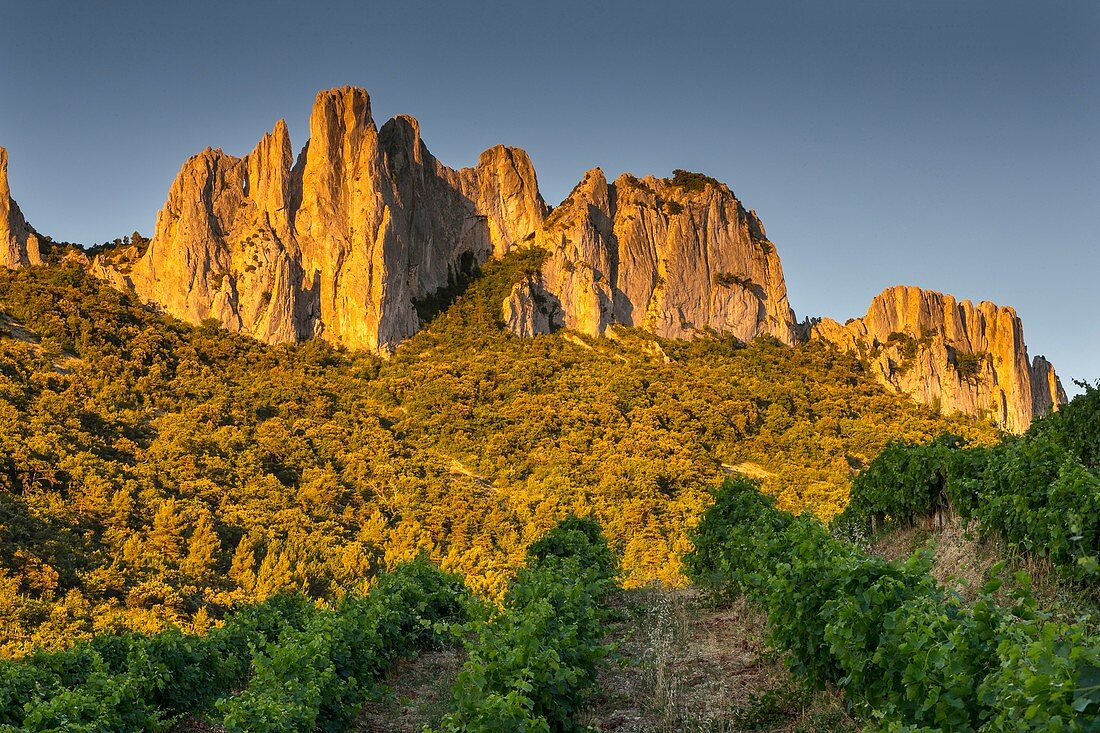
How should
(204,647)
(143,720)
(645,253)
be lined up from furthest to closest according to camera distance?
(645,253) < (204,647) < (143,720)

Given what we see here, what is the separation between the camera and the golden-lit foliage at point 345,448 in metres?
35.9

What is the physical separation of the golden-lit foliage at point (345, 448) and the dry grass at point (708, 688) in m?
23.5

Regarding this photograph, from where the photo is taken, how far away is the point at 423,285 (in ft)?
244

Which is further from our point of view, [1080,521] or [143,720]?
[143,720]

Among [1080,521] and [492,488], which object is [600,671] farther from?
[492,488]

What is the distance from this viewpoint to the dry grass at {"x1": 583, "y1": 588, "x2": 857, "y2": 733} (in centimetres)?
724

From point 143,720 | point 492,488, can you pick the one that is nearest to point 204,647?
point 143,720

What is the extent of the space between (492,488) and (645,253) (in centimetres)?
3617

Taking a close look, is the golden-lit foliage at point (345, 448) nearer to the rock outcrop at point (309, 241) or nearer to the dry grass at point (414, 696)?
the rock outcrop at point (309, 241)

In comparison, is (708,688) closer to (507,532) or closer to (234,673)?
(234,673)

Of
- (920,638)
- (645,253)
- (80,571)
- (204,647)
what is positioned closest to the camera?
(920,638)

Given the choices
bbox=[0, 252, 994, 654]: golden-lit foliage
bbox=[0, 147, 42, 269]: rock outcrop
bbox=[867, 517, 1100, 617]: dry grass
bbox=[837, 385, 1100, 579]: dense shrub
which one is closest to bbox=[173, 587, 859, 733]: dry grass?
bbox=[867, 517, 1100, 617]: dry grass

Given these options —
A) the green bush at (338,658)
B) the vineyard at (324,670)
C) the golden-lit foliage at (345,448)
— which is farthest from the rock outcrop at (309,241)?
the vineyard at (324,670)

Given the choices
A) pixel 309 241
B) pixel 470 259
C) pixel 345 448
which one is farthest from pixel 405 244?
pixel 345 448
